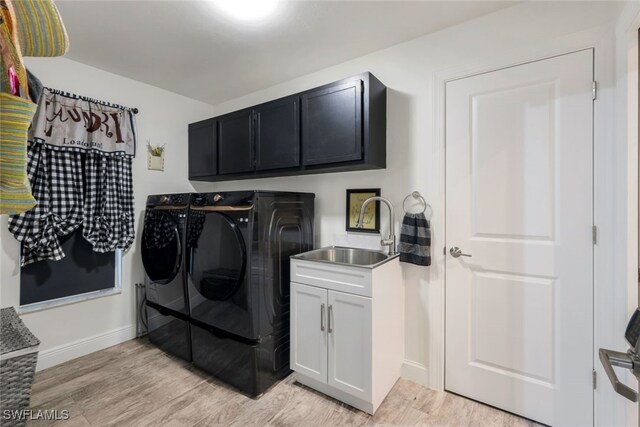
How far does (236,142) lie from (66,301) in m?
1.89

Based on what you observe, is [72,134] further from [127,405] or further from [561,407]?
[561,407]

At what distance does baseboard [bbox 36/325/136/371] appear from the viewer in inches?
86.8

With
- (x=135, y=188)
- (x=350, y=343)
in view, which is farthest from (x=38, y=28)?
(x=135, y=188)

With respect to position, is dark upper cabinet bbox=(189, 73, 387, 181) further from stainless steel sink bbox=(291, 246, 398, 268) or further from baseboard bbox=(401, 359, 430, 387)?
baseboard bbox=(401, 359, 430, 387)

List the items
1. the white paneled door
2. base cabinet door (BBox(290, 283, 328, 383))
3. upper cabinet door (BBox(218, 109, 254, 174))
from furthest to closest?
upper cabinet door (BBox(218, 109, 254, 174)), base cabinet door (BBox(290, 283, 328, 383)), the white paneled door

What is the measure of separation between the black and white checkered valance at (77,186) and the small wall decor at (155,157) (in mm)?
186

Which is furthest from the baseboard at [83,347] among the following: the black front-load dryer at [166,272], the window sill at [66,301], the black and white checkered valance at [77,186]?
the black and white checkered valance at [77,186]

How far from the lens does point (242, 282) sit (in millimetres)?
1896

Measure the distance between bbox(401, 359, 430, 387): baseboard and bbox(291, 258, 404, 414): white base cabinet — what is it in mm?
83

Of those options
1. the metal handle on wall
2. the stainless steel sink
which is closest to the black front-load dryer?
the stainless steel sink

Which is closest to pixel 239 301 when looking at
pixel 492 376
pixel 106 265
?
pixel 106 265

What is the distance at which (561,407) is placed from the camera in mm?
1598

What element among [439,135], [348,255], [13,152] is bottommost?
[348,255]

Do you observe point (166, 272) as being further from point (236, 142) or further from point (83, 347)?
point (236, 142)
